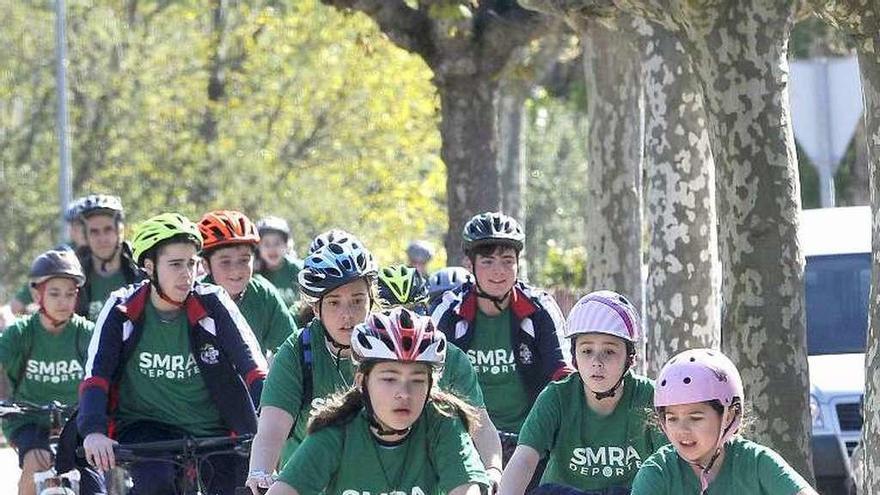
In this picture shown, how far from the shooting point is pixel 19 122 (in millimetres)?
39812

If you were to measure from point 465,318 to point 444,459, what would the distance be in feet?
13.2

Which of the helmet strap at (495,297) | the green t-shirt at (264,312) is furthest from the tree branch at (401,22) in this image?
the helmet strap at (495,297)

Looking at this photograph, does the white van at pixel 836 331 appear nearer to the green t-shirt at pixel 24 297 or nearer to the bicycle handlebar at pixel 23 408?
the bicycle handlebar at pixel 23 408

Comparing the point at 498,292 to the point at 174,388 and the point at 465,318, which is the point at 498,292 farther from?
the point at 174,388

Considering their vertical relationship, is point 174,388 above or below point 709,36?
below

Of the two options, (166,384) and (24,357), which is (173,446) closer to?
(166,384)

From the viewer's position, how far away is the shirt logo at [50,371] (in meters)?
13.7

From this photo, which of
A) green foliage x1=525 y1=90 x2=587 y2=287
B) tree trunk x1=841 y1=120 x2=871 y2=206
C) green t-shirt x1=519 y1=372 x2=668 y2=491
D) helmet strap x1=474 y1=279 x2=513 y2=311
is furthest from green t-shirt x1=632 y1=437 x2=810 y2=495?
green foliage x1=525 y1=90 x2=587 y2=287

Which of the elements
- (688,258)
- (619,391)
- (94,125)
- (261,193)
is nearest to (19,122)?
(94,125)

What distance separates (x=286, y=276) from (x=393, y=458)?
391 inches

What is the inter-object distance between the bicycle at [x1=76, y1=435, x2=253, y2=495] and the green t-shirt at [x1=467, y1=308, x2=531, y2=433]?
1898 mm

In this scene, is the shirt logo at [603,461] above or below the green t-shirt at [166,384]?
below

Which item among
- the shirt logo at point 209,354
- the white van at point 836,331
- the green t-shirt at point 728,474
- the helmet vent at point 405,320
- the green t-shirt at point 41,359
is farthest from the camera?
the white van at point 836,331

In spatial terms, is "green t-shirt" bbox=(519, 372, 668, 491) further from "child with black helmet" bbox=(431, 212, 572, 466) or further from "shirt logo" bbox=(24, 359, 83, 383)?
"shirt logo" bbox=(24, 359, 83, 383)
